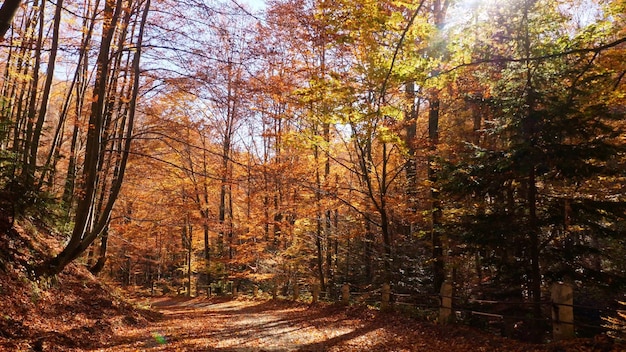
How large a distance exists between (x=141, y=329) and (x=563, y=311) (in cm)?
906

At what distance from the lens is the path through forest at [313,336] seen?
757 cm

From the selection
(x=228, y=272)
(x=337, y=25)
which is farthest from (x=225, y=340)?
(x=228, y=272)

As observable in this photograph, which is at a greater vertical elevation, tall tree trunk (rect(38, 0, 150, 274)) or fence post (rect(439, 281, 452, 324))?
tall tree trunk (rect(38, 0, 150, 274))

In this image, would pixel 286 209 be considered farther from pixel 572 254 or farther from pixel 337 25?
pixel 572 254

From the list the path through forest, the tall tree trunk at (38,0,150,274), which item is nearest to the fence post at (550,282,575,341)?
the path through forest

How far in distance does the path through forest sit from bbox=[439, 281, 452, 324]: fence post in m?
0.26

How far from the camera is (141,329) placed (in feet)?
31.6

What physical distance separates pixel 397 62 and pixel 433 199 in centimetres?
368

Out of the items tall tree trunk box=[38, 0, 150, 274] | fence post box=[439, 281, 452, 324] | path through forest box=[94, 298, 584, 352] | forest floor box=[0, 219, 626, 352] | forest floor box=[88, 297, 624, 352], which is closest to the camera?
forest floor box=[0, 219, 626, 352]

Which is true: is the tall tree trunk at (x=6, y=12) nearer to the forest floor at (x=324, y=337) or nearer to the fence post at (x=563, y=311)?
the forest floor at (x=324, y=337)

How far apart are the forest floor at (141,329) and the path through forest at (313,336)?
0.02 metres

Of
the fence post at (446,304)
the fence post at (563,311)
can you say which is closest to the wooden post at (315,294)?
the fence post at (446,304)

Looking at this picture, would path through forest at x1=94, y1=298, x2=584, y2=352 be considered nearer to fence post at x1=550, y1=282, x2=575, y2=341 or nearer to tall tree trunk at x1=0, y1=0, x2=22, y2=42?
fence post at x1=550, y1=282, x2=575, y2=341

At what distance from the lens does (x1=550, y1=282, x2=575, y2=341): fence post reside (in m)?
6.52
